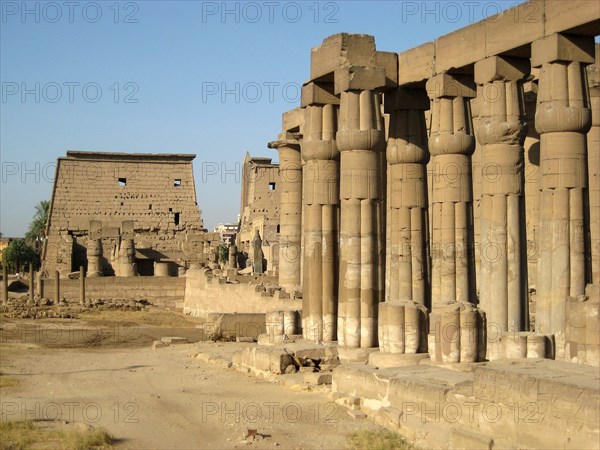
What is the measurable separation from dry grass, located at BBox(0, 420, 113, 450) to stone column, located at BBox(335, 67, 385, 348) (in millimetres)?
6184

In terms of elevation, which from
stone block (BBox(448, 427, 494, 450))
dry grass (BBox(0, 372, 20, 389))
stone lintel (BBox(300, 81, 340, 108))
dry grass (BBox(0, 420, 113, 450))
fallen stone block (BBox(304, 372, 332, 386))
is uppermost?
stone lintel (BBox(300, 81, 340, 108))

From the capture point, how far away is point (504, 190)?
48.6 feet

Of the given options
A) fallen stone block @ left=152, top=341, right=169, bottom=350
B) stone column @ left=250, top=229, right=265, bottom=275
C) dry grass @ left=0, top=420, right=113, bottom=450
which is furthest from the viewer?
stone column @ left=250, top=229, right=265, bottom=275

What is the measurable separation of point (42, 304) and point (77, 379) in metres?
23.5

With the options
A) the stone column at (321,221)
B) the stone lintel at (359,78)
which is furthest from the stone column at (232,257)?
the stone lintel at (359,78)

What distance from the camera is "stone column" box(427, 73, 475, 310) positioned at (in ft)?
52.9

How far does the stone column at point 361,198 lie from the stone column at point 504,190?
214 centimetres

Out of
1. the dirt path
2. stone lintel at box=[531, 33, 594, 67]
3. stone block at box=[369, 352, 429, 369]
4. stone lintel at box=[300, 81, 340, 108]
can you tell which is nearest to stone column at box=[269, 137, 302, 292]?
the dirt path

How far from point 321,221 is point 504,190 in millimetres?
4298

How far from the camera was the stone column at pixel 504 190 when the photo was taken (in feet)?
48.1

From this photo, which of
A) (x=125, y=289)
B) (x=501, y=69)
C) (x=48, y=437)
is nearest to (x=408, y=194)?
(x=501, y=69)

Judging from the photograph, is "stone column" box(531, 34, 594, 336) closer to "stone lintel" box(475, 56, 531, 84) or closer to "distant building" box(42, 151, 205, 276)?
"stone lintel" box(475, 56, 531, 84)

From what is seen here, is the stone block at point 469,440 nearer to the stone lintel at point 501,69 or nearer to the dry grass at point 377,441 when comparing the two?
the dry grass at point 377,441

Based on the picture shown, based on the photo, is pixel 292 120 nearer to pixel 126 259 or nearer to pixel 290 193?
pixel 290 193
